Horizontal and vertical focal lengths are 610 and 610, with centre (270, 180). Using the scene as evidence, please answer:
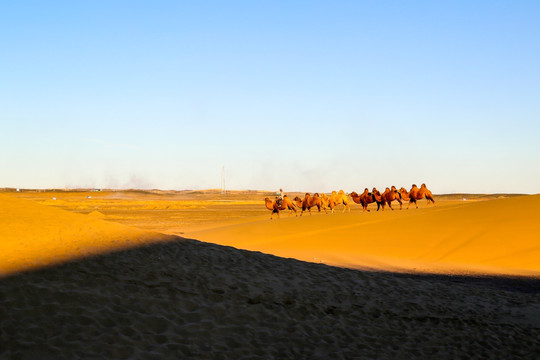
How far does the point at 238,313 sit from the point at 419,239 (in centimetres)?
1645

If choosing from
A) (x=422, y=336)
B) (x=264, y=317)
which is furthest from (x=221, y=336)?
(x=422, y=336)

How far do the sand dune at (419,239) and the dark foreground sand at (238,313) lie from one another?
6.31 metres

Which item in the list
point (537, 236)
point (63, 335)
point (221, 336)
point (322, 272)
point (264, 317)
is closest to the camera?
point (63, 335)

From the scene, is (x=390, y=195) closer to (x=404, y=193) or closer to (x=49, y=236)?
(x=404, y=193)

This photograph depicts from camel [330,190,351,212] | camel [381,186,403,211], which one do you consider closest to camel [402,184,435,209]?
camel [381,186,403,211]

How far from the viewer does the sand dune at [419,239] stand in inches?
855

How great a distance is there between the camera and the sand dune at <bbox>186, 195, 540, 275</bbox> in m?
21.7

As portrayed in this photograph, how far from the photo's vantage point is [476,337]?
11922mm

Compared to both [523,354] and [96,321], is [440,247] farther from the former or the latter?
[96,321]

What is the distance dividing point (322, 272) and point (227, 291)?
4135mm

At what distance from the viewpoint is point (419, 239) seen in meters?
25.8

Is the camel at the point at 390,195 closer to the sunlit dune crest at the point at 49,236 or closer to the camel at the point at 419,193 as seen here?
the camel at the point at 419,193

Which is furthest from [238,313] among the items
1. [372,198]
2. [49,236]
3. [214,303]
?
[372,198]

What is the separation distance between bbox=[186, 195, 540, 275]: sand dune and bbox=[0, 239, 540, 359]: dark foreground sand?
631 centimetres
